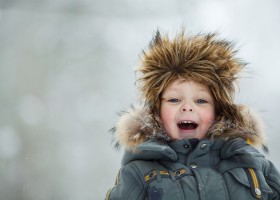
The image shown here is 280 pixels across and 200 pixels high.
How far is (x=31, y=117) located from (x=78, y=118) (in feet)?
4.68

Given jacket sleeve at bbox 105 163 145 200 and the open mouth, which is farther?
the open mouth

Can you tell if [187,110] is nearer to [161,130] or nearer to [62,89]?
[161,130]

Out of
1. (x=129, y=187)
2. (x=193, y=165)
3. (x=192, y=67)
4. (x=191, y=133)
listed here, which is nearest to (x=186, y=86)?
(x=192, y=67)

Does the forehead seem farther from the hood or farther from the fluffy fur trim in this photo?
the hood

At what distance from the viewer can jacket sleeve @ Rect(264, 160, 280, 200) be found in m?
1.68

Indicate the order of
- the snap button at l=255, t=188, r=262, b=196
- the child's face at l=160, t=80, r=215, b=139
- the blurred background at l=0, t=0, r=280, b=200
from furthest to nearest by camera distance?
the blurred background at l=0, t=0, r=280, b=200 < the child's face at l=160, t=80, r=215, b=139 < the snap button at l=255, t=188, r=262, b=196

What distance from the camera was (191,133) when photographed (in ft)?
5.89

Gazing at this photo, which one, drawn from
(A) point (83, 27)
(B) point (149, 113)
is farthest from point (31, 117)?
(B) point (149, 113)

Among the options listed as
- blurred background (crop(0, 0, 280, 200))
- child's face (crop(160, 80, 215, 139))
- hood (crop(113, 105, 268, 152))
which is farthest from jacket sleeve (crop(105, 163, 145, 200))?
blurred background (crop(0, 0, 280, 200))

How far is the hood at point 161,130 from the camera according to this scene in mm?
1800

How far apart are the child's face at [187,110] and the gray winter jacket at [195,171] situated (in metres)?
0.07

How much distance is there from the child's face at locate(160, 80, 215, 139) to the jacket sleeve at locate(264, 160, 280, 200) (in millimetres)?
304

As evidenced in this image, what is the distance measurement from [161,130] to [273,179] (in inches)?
20.2

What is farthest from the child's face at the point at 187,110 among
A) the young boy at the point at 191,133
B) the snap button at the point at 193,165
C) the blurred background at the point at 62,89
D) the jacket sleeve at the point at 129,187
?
the blurred background at the point at 62,89
